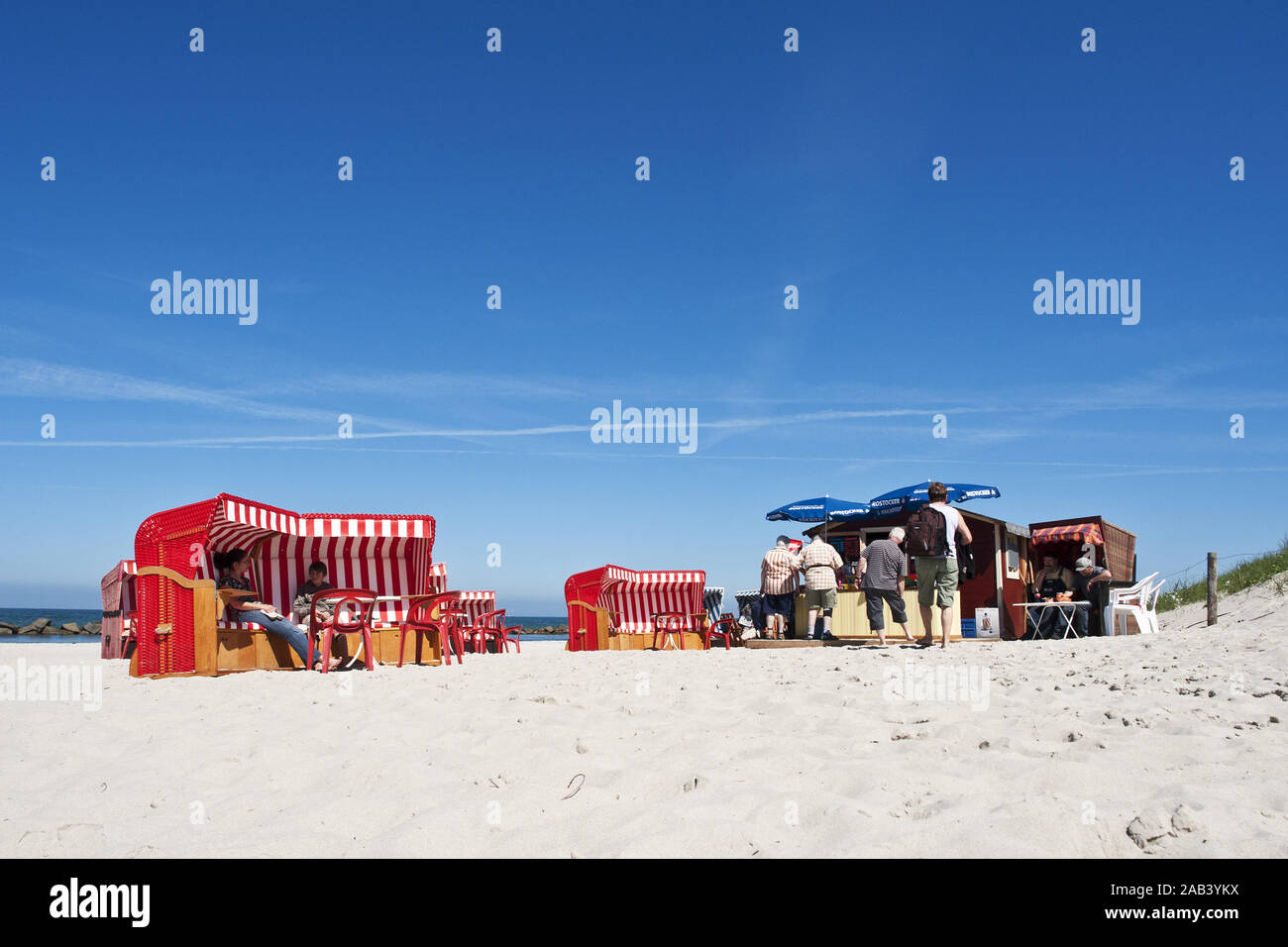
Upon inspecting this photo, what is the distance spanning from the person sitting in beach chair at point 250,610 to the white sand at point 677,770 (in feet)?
7.43

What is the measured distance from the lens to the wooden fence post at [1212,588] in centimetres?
1184

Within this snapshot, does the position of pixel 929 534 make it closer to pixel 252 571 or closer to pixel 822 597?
pixel 822 597

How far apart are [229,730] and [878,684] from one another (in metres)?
3.61

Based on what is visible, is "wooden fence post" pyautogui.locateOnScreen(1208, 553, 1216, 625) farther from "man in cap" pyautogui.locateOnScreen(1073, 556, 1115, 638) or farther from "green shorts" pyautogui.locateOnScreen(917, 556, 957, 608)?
"green shorts" pyautogui.locateOnScreen(917, 556, 957, 608)

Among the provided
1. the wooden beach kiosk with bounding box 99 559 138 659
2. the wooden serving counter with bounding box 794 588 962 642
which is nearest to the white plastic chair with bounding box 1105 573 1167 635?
the wooden serving counter with bounding box 794 588 962 642

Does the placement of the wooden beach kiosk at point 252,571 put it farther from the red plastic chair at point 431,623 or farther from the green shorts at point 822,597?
the green shorts at point 822,597

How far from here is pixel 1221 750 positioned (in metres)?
3.35

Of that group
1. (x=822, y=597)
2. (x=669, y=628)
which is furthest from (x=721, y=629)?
(x=822, y=597)

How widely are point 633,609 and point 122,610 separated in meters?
7.76

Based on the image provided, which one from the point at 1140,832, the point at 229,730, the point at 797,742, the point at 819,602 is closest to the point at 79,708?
the point at 229,730

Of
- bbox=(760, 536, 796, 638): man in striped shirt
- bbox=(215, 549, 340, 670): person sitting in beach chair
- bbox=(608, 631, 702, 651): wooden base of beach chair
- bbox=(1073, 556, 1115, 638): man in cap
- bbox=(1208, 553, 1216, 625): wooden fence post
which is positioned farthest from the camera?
bbox=(608, 631, 702, 651): wooden base of beach chair

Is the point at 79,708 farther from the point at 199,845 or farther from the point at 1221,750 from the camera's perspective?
the point at 1221,750

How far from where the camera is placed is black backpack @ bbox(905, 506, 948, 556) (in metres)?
8.59

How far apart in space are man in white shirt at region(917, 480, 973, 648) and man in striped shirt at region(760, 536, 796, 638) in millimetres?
4016
